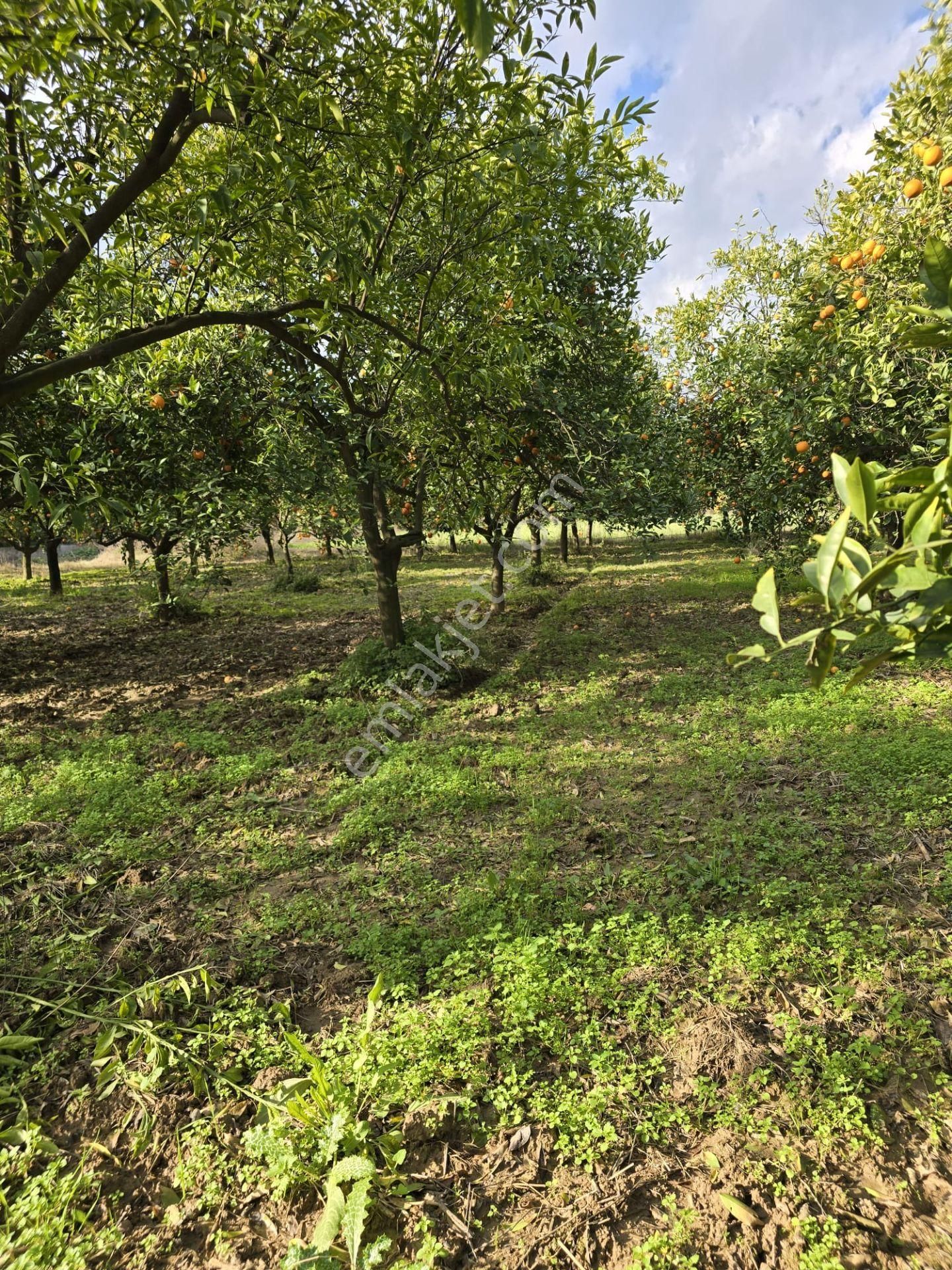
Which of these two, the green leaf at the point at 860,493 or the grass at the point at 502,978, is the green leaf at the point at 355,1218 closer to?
the grass at the point at 502,978

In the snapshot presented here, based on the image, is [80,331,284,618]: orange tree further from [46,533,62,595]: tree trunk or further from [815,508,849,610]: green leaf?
[46,533,62,595]: tree trunk

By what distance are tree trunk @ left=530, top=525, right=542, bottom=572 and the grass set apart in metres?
4.43

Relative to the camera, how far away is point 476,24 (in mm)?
755

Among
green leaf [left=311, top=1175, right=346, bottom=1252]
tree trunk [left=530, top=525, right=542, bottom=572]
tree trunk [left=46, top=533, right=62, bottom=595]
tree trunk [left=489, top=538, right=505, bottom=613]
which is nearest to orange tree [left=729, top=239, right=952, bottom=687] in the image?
green leaf [left=311, top=1175, right=346, bottom=1252]

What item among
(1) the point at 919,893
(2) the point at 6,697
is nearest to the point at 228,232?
(1) the point at 919,893

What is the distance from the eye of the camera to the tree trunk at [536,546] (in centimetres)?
955

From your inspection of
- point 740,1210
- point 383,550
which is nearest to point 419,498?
point 383,550

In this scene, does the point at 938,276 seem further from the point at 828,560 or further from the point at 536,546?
the point at 536,546

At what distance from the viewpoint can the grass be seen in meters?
1.96

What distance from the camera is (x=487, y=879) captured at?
343 centimetres

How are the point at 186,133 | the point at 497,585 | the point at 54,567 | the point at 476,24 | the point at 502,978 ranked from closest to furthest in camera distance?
the point at 476,24
the point at 186,133
the point at 502,978
the point at 497,585
the point at 54,567

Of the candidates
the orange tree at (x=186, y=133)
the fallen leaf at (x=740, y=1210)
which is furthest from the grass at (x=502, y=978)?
the orange tree at (x=186, y=133)

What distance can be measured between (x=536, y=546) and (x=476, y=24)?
10.7 meters

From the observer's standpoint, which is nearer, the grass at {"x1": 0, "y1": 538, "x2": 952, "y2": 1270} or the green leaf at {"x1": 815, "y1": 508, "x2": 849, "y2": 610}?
the green leaf at {"x1": 815, "y1": 508, "x2": 849, "y2": 610}
